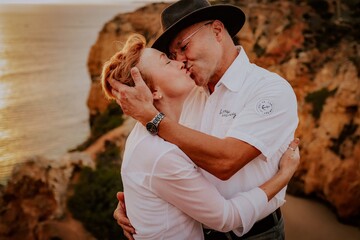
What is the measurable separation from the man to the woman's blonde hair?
0.22 feet

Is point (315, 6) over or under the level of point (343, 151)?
under

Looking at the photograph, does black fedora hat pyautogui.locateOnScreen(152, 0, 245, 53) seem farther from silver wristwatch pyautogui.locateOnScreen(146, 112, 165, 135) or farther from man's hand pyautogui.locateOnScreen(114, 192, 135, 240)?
man's hand pyautogui.locateOnScreen(114, 192, 135, 240)

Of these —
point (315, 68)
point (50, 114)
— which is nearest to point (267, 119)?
point (315, 68)

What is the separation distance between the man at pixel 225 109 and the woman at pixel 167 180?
0.10m

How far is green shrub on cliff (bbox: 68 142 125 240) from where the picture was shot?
8.72 meters

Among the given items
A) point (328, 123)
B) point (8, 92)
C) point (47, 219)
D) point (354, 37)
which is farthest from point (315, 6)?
point (8, 92)

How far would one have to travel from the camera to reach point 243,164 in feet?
8.47

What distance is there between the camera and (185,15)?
3090 millimetres

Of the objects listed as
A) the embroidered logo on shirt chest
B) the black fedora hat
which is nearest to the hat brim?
the black fedora hat

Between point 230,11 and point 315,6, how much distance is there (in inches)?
789

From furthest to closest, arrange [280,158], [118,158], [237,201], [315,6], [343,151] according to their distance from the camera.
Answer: [315,6], [118,158], [343,151], [280,158], [237,201]

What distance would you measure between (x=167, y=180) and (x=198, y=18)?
1.28 meters

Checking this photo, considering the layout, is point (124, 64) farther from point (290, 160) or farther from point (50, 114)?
point (50, 114)

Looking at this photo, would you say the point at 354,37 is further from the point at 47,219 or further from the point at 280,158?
the point at 280,158
